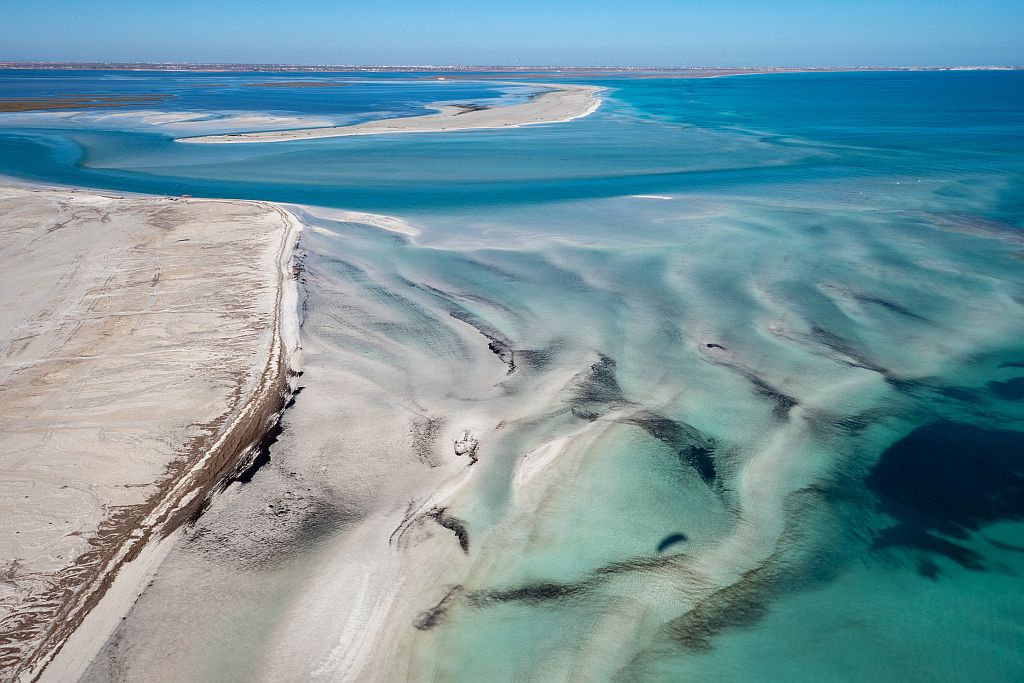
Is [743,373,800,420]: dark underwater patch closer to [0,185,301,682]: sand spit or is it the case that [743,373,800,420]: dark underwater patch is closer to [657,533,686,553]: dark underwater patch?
[657,533,686,553]: dark underwater patch

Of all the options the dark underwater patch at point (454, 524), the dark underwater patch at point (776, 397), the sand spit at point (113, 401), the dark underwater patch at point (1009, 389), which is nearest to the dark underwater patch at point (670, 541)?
the dark underwater patch at point (454, 524)

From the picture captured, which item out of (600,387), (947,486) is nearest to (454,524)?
(600,387)

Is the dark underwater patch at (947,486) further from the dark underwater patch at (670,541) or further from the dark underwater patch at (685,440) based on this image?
the dark underwater patch at (670,541)

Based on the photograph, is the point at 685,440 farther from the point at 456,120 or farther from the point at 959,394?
the point at 456,120

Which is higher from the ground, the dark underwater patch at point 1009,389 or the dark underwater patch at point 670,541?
the dark underwater patch at point 1009,389

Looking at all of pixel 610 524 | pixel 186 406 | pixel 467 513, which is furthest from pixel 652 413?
pixel 186 406

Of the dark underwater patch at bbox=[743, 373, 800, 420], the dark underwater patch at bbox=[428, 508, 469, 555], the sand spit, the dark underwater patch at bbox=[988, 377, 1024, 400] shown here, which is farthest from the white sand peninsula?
the dark underwater patch at bbox=[988, 377, 1024, 400]

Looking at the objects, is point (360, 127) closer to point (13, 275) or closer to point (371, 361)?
point (13, 275)
